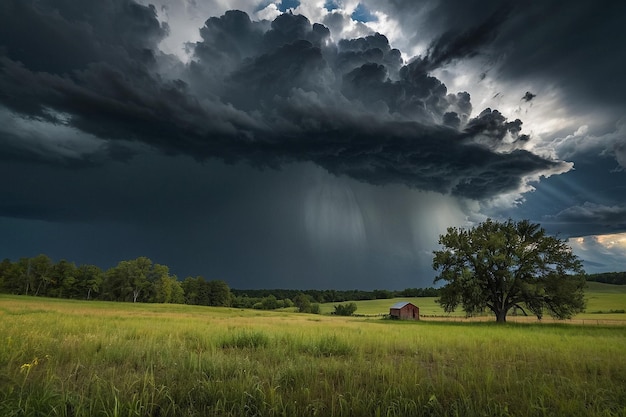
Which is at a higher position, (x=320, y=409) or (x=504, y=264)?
(x=504, y=264)

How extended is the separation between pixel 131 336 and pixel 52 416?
8469 mm

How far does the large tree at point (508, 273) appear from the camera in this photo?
37594 millimetres

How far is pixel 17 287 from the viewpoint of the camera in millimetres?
94625

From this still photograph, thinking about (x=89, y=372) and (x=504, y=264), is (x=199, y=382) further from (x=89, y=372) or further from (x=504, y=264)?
(x=504, y=264)

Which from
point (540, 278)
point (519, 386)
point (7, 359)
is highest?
point (540, 278)

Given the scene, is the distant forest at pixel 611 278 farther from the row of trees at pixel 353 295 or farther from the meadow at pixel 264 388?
the meadow at pixel 264 388

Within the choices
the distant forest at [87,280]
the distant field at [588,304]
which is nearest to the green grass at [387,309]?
the distant field at [588,304]

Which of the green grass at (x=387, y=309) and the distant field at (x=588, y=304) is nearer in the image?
the distant field at (x=588, y=304)

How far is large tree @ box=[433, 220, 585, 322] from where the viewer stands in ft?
123

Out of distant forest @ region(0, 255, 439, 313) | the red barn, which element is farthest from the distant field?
distant forest @ region(0, 255, 439, 313)

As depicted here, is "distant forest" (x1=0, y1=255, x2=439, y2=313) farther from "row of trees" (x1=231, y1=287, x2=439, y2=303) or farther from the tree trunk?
the tree trunk

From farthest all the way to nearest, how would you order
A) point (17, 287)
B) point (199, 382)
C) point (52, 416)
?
point (17, 287) < point (199, 382) < point (52, 416)

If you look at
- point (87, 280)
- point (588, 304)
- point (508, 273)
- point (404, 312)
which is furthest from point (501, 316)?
point (87, 280)

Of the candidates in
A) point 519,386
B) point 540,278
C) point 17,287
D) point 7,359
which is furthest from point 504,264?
point 17,287
